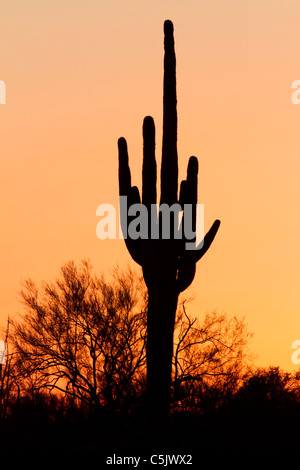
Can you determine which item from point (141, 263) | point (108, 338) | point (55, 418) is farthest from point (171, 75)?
point (108, 338)

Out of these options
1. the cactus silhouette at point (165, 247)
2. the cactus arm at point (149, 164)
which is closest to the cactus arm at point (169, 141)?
the cactus silhouette at point (165, 247)

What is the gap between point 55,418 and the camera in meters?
20.9

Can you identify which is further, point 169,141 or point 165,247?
point 165,247

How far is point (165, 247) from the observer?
1738 cm

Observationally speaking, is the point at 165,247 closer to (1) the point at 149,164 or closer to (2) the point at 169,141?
(1) the point at 149,164

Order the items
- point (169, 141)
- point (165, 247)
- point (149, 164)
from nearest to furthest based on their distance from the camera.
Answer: point (149, 164), point (169, 141), point (165, 247)

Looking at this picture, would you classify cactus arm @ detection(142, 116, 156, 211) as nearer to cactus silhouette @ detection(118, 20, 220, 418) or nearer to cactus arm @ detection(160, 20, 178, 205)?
cactus silhouette @ detection(118, 20, 220, 418)

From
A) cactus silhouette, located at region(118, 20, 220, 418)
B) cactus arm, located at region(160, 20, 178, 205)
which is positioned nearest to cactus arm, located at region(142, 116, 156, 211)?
cactus silhouette, located at region(118, 20, 220, 418)

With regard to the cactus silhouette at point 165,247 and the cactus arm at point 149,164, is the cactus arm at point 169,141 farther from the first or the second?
the cactus arm at point 149,164

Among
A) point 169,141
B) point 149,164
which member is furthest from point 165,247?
point 169,141

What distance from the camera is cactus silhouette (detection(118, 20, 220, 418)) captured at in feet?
56.2

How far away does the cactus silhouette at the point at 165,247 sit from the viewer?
1714 centimetres

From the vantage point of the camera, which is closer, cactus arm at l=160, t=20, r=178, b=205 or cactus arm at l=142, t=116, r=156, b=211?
cactus arm at l=142, t=116, r=156, b=211

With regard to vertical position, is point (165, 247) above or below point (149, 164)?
below
